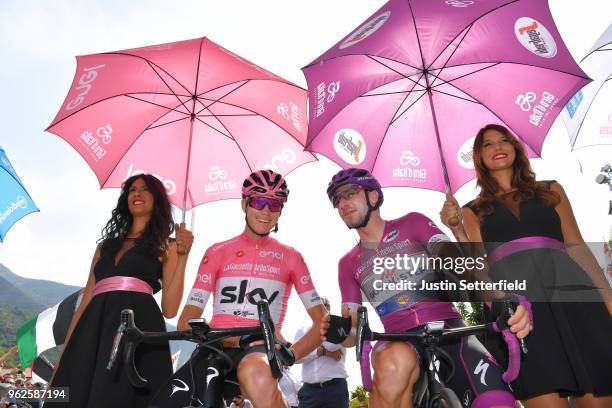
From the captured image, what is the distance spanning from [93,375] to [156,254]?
1411mm

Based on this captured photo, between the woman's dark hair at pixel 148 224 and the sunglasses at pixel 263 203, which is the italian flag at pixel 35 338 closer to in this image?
the woman's dark hair at pixel 148 224

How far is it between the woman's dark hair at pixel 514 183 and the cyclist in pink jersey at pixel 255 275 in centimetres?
192

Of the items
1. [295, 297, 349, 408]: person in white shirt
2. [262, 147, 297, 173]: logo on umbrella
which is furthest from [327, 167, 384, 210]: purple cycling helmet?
[295, 297, 349, 408]: person in white shirt

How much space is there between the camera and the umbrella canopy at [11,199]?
10.5 meters

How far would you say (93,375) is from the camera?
5.49 m

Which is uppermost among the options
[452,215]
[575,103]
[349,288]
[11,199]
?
[575,103]

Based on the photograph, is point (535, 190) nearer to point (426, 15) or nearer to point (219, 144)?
point (426, 15)

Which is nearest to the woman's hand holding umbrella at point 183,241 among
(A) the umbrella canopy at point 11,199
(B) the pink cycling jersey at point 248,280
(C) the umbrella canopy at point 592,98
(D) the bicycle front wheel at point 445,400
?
(B) the pink cycling jersey at point 248,280

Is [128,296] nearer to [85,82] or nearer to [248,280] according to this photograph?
[248,280]

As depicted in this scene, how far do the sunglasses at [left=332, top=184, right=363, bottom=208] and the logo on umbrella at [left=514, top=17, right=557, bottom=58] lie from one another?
262 cm

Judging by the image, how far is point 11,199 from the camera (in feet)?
35.1

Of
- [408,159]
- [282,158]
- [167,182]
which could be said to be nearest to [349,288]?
[408,159]

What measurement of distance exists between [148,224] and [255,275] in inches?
70.9

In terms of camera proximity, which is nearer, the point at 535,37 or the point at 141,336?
the point at 141,336
